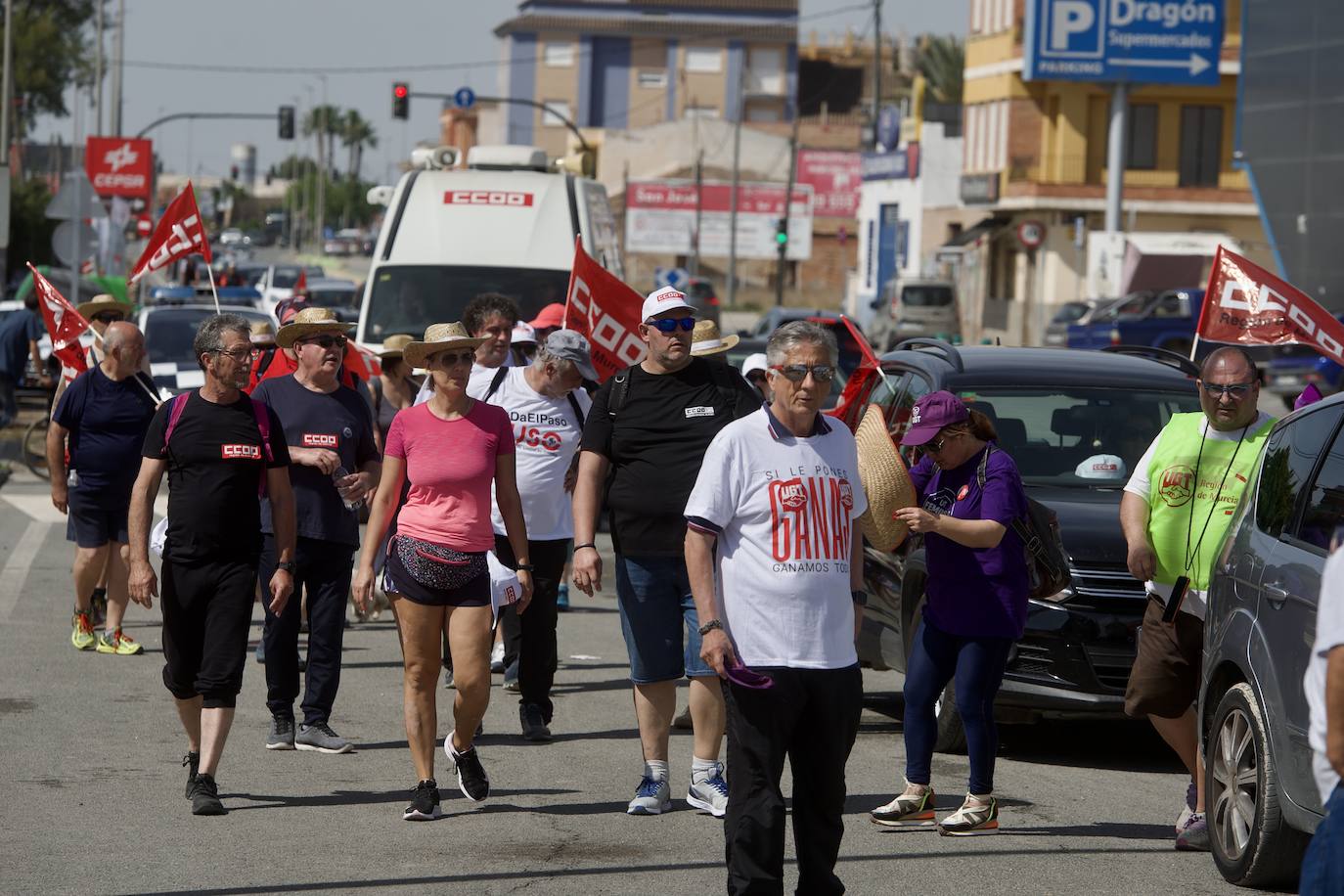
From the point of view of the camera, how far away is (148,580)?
7.75 m

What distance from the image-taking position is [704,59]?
11681cm

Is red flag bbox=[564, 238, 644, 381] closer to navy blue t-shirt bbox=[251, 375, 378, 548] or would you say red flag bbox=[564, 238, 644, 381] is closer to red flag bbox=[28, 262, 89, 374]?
navy blue t-shirt bbox=[251, 375, 378, 548]

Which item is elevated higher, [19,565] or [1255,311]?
[1255,311]

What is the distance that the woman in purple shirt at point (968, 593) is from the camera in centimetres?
721

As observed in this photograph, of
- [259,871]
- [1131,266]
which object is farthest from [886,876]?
[1131,266]

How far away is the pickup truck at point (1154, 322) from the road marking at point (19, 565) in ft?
92.8

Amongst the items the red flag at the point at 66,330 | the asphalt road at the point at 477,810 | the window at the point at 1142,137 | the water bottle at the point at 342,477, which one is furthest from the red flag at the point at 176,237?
the window at the point at 1142,137

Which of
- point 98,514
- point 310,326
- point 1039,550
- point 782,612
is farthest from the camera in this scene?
point 98,514

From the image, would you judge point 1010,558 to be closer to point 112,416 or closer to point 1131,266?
point 112,416

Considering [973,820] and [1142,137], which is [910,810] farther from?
[1142,137]

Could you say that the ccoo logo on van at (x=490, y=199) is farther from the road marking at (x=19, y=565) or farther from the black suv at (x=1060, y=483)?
the black suv at (x=1060, y=483)

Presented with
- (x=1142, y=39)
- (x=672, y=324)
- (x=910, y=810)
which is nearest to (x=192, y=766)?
(x=672, y=324)

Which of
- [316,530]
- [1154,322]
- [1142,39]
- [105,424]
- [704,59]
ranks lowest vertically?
[316,530]

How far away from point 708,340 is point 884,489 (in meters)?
2.34
